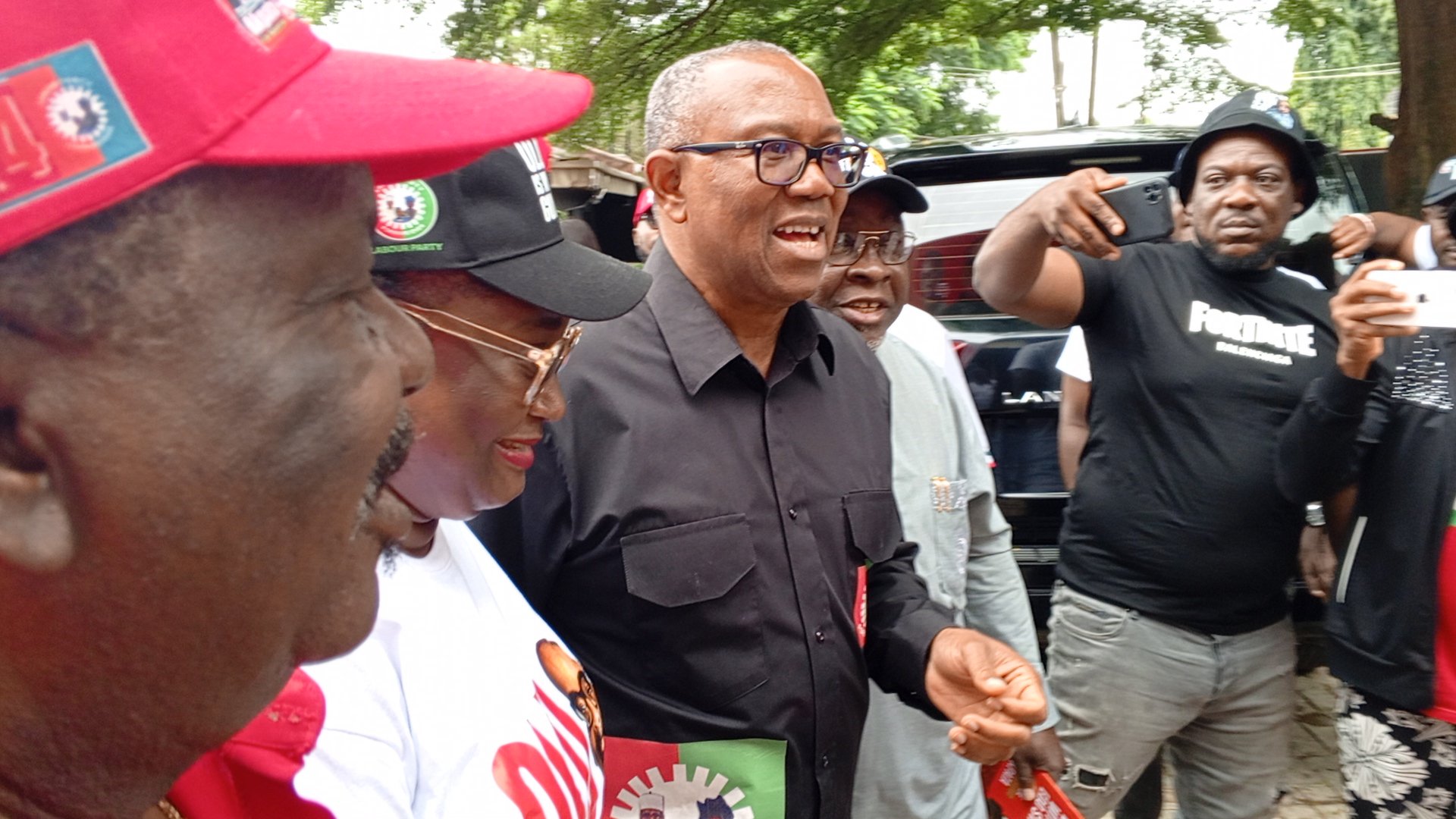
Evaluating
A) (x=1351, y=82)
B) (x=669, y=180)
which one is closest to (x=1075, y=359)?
(x=669, y=180)

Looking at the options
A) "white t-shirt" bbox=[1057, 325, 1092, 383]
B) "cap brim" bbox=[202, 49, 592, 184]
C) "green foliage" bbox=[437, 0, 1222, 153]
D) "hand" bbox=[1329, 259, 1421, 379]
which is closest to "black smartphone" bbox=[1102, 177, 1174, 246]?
"hand" bbox=[1329, 259, 1421, 379]

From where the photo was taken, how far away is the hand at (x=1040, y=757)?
2.36 meters

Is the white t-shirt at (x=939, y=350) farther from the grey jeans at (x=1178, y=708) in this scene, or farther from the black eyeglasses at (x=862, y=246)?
the grey jeans at (x=1178, y=708)

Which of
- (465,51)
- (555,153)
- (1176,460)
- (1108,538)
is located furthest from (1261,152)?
(555,153)

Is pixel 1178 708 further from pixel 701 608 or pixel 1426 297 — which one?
pixel 701 608

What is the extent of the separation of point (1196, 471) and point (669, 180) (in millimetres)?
1626

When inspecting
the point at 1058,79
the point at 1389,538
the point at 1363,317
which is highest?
the point at 1363,317

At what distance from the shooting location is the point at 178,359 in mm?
632

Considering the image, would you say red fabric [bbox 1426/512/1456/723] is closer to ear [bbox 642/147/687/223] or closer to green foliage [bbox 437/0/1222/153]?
ear [bbox 642/147/687/223]

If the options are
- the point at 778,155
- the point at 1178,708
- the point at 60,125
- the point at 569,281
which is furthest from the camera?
the point at 1178,708

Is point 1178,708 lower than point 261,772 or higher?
lower

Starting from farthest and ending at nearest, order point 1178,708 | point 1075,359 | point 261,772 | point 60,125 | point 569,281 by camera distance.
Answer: point 1075,359
point 1178,708
point 569,281
point 261,772
point 60,125

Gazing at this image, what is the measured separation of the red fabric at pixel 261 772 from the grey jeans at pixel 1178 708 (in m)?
2.50

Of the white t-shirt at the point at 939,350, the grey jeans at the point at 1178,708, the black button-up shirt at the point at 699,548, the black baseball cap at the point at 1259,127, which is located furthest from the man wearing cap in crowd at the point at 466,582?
the black baseball cap at the point at 1259,127
